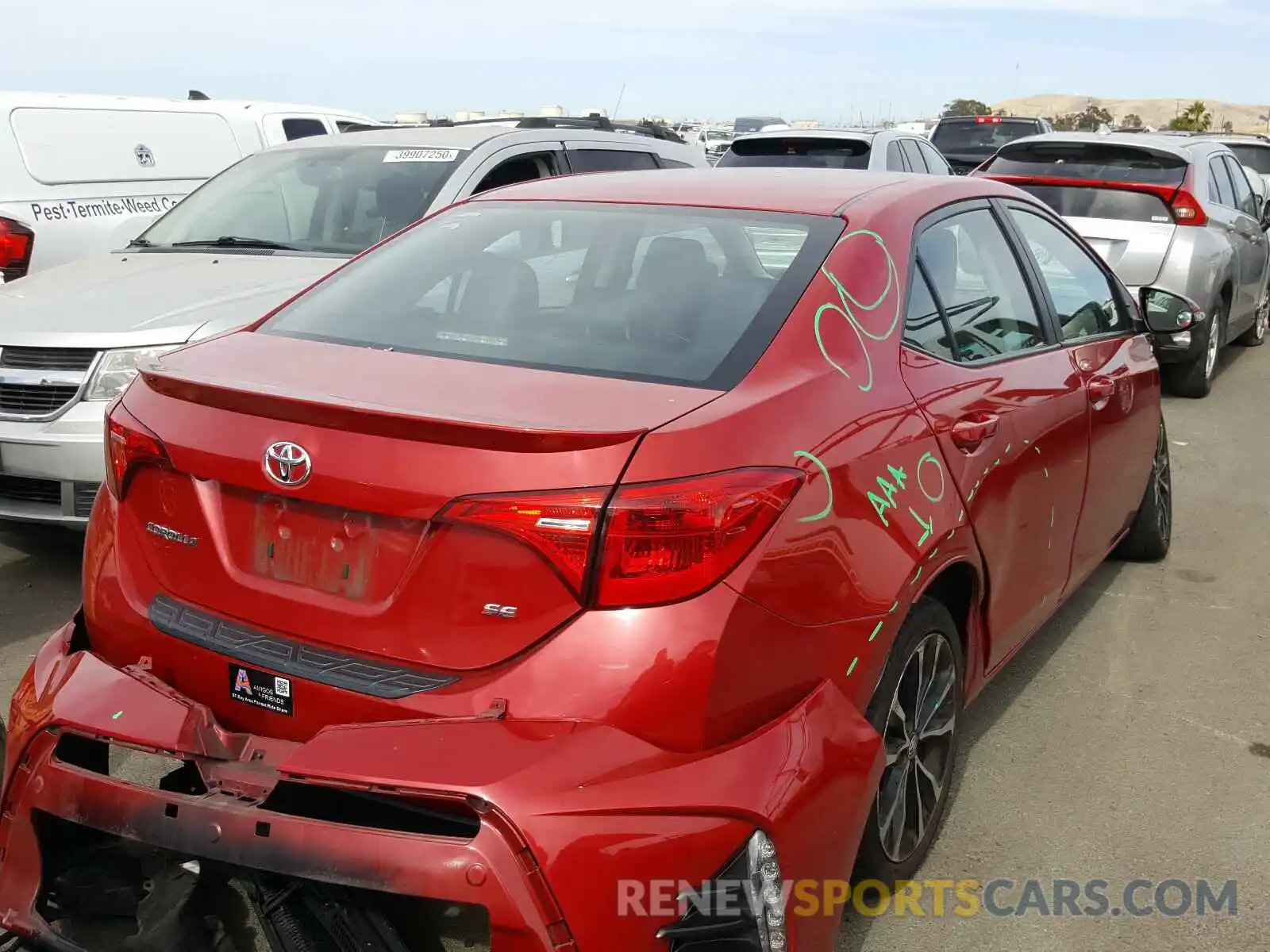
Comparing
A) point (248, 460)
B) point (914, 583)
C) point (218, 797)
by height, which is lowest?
point (218, 797)

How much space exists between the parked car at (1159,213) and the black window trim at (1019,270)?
5088 millimetres

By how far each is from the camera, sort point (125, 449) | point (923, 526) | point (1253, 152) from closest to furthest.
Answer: point (125, 449) < point (923, 526) < point (1253, 152)

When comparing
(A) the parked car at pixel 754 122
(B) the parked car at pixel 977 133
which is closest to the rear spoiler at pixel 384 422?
(B) the parked car at pixel 977 133

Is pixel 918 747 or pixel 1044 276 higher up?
pixel 1044 276

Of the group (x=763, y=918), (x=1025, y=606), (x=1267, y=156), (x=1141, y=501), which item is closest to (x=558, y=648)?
(x=763, y=918)

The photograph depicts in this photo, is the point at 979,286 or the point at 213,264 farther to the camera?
the point at 213,264

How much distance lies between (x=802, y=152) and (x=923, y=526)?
9695 mm

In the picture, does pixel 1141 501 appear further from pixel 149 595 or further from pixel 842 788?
pixel 149 595

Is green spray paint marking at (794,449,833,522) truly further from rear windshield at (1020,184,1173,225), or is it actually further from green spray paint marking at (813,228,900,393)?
rear windshield at (1020,184,1173,225)

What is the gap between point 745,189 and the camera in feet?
11.0

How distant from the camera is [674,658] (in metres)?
2.12

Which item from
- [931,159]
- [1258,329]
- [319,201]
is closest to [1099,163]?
[1258,329]

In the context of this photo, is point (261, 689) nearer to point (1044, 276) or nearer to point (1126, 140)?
point (1044, 276)

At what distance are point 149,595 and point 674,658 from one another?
1134 millimetres
